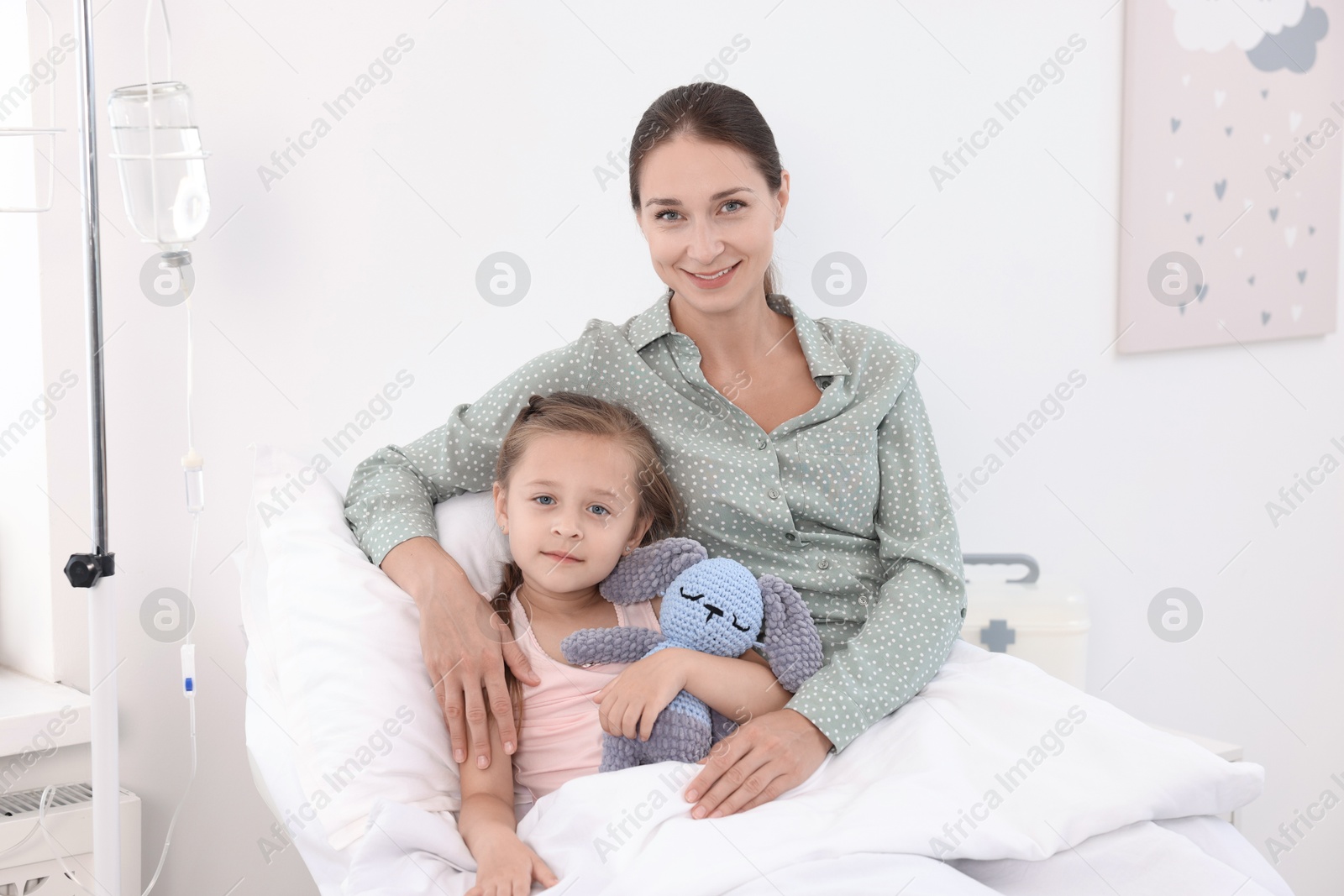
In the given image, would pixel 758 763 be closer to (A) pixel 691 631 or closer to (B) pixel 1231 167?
(A) pixel 691 631

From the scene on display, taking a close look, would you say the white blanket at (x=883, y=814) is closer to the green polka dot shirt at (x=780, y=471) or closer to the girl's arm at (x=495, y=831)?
the girl's arm at (x=495, y=831)

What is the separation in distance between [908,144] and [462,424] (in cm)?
122

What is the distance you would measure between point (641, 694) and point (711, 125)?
764 mm

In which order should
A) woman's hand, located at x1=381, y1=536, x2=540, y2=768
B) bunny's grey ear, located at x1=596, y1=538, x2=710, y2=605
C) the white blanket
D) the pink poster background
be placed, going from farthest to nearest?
the pink poster background < bunny's grey ear, located at x1=596, y1=538, x2=710, y2=605 < woman's hand, located at x1=381, y1=536, x2=540, y2=768 < the white blanket

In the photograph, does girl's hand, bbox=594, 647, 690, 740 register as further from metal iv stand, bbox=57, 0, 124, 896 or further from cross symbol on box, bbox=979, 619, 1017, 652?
cross symbol on box, bbox=979, 619, 1017, 652

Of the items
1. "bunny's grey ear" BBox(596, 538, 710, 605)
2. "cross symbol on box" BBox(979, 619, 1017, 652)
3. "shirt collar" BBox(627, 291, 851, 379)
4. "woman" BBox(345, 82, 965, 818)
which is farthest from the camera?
"cross symbol on box" BBox(979, 619, 1017, 652)

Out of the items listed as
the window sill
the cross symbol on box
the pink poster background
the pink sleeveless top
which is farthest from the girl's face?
the pink poster background

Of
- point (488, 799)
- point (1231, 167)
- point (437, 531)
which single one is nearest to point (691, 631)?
point (488, 799)

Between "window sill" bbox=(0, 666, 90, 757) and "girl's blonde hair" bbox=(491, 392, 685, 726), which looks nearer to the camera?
"girl's blonde hair" bbox=(491, 392, 685, 726)

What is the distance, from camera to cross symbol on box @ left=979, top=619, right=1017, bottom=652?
210 centimetres

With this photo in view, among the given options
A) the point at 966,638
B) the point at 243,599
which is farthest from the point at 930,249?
the point at 243,599

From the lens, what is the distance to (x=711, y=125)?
1.50m

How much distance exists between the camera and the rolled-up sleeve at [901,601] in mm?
1329

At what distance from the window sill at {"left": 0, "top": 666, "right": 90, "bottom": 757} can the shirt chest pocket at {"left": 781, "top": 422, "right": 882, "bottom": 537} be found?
3.46ft
